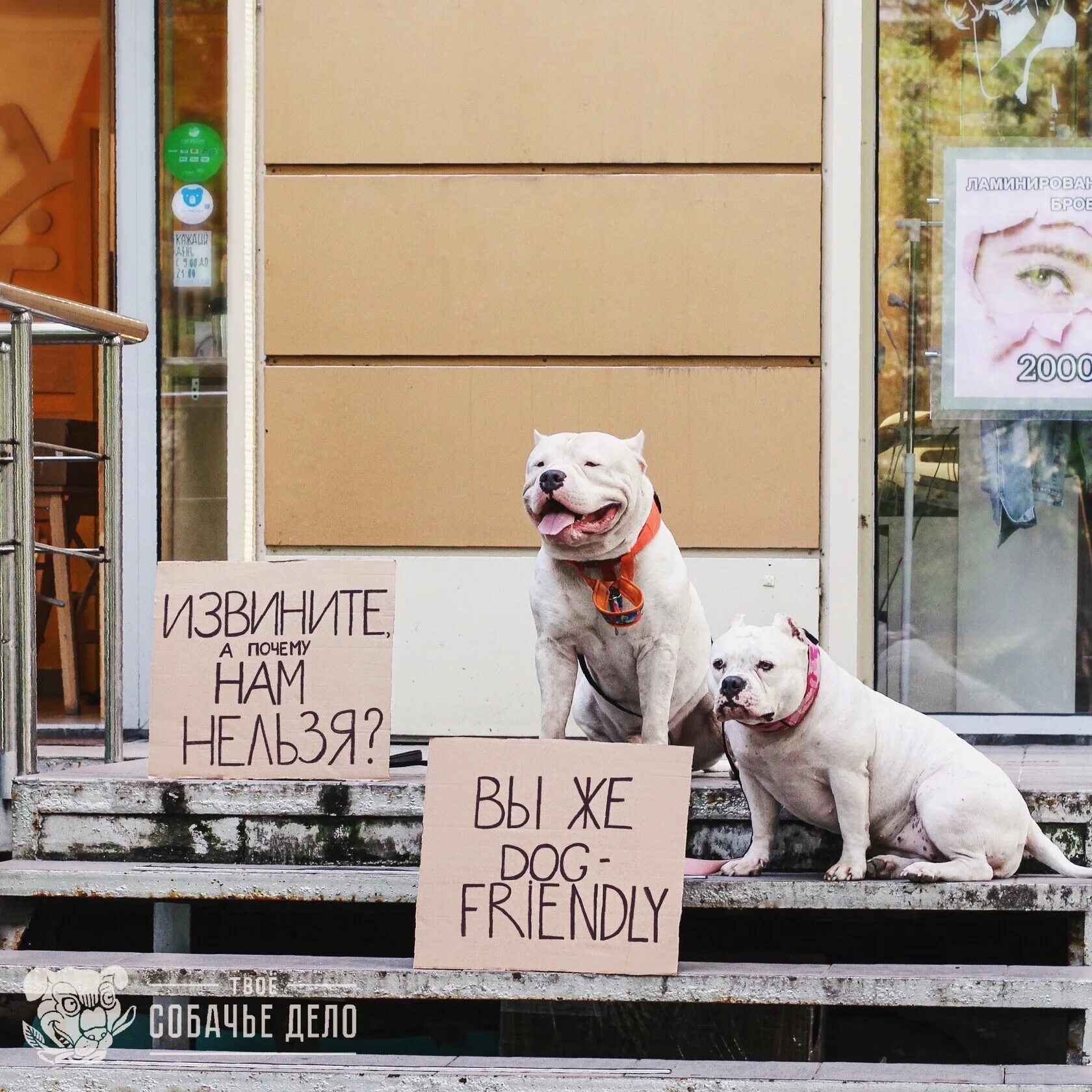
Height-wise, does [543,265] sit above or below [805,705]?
above

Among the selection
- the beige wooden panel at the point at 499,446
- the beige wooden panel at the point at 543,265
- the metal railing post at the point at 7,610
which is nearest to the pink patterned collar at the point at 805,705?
the beige wooden panel at the point at 499,446

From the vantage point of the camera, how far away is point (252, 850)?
3854 mm

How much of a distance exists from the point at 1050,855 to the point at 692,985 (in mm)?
942

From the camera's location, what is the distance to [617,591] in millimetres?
3588

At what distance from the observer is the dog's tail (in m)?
3.55

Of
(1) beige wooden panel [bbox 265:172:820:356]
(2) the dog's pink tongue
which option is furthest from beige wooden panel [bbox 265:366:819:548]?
(2) the dog's pink tongue

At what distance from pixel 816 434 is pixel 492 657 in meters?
1.37

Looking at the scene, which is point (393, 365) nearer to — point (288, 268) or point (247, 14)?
point (288, 268)

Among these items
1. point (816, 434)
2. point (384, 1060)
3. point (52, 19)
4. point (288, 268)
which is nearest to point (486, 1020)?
point (384, 1060)

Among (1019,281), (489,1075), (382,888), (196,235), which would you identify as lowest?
(489,1075)

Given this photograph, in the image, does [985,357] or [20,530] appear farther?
[985,357]

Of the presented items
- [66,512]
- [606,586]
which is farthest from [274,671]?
[66,512]

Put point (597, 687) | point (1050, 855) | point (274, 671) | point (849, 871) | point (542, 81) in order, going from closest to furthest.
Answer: point (849, 871)
point (1050, 855)
point (597, 687)
point (274, 671)
point (542, 81)

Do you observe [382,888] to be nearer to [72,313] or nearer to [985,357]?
[72,313]
